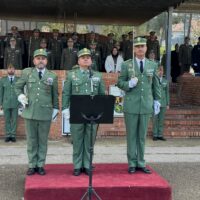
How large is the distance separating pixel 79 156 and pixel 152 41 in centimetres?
1024

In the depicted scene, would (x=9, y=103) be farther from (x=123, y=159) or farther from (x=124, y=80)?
(x=124, y=80)

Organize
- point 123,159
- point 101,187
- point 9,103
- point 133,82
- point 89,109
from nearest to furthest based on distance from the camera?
point 89,109, point 101,187, point 133,82, point 123,159, point 9,103

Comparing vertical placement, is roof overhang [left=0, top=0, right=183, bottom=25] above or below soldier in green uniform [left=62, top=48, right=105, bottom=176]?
above

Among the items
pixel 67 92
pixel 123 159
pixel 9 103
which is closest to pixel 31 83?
pixel 67 92

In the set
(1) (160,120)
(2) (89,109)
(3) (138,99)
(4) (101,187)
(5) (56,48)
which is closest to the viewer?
(2) (89,109)

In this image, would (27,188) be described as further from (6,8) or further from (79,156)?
(6,8)

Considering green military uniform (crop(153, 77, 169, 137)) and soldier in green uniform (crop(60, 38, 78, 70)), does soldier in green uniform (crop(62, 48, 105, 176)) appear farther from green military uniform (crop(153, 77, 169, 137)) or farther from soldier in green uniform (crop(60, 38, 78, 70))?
soldier in green uniform (crop(60, 38, 78, 70))

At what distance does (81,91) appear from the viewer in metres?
7.45

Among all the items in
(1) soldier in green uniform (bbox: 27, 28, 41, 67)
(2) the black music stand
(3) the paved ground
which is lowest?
(3) the paved ground

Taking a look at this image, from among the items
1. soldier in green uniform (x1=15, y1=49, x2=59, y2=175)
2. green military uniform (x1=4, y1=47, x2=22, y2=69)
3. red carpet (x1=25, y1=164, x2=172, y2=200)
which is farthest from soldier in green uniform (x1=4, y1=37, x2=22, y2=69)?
red carpet (x1=25, y1=164, x2=172, y2=200)

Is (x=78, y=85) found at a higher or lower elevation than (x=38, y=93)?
higher

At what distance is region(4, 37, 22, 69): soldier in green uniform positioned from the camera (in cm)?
1509

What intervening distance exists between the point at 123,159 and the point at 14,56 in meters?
6.40

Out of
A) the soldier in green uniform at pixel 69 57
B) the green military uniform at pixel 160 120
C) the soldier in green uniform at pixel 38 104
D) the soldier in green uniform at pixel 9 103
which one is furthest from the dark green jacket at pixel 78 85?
the soldier in green uniform at pixel 69 57
